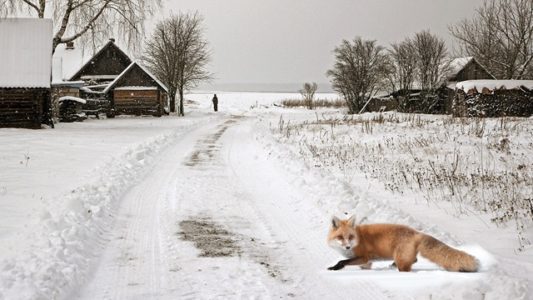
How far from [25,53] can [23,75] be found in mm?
1565

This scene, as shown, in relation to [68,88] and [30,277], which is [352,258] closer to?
[30,277]

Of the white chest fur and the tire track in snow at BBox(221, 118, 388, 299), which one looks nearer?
the tire track in snow at BBox(221, 118, 388, 299)

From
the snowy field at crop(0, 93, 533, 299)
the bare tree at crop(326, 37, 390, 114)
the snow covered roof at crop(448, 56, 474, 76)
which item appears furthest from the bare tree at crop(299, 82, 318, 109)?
the snowy field at crop(0, 93, 533, 299)

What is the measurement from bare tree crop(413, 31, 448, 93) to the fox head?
48159 millimetres

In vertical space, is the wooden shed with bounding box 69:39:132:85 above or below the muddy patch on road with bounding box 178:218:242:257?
above

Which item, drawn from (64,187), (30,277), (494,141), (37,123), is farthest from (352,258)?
(37,123)

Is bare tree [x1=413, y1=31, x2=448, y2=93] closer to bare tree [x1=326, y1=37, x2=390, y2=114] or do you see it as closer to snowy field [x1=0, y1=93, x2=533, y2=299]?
bare tree [x1=326, y1=37, x2=390, y2=114]

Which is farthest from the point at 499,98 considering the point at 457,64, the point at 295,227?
the point at 457,64

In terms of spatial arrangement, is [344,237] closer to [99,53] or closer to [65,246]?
[65,246]

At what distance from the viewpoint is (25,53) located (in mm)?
25734

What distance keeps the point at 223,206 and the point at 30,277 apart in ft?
12.8

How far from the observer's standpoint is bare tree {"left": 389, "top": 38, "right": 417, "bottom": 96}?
5472cm

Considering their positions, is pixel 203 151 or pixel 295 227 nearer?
pixel 295 227

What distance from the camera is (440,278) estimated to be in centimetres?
411
